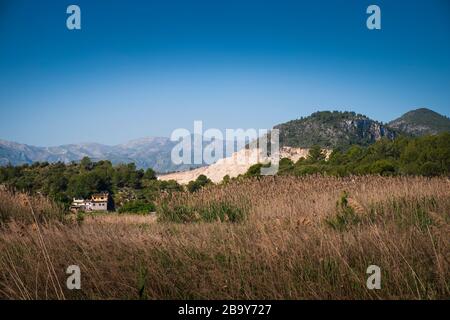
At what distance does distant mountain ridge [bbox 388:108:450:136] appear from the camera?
451 feet

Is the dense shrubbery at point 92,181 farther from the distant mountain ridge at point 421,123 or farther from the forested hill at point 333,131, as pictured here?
the distant mountain ridge at point 421,123

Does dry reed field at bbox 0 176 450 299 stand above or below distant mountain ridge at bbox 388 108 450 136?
below

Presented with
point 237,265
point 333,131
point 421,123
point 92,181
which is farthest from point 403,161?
point 421,123

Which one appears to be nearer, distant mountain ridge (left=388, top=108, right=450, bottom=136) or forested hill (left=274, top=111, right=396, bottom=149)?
forested hill (left=274, top=111, right=396, bottom=149)

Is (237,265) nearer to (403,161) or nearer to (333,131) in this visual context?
(403,161)

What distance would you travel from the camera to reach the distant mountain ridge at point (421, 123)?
138 metres

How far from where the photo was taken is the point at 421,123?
152 m

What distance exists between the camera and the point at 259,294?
3.43 meters

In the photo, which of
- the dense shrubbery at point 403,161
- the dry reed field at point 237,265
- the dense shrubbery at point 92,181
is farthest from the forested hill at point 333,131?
the dry reed field at point 237,265

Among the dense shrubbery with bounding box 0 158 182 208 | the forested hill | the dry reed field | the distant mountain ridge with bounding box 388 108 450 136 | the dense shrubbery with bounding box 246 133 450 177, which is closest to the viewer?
the dry reed field

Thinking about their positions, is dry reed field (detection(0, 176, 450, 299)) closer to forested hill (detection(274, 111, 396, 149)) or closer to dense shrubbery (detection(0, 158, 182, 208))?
dense shrubbery (detection(0, 158, 182, 208))

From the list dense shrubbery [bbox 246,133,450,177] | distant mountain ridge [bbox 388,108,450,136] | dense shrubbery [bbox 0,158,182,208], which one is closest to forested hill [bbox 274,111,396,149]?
distant mountain ridge [bbox 388,108,450,136]

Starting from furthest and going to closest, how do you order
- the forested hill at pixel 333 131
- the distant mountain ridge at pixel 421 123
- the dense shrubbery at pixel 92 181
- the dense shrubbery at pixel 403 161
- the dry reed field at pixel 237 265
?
the distant mountain ridge at pixel 421 123 → the forested hill at pixel 333 131 → the dense shrubbery at pixel 92 181 → the dense shrubbery at pixel 403 161 → the dry reed field at pixel 237 265

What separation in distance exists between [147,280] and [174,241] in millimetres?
1024
